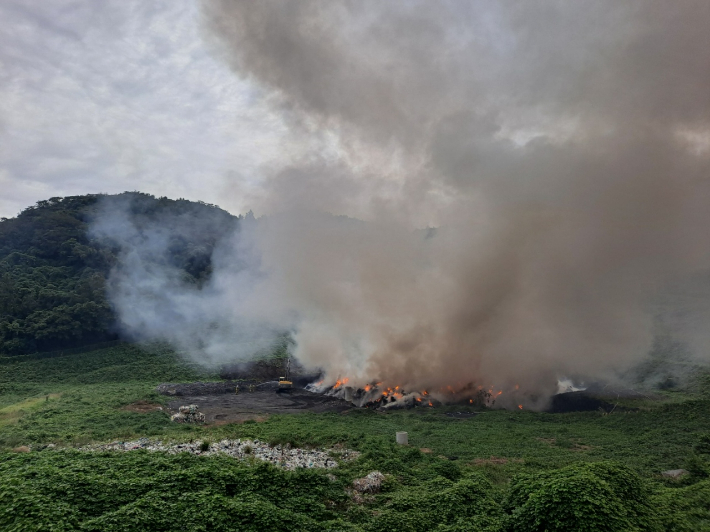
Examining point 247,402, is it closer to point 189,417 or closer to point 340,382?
point 189,417

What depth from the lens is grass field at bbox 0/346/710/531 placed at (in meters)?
10.7

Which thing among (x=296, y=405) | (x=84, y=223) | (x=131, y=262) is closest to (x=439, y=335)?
(x=296, y=405)

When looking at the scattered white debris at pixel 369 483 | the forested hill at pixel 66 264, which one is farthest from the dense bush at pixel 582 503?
the forested hill at pixel 66 264

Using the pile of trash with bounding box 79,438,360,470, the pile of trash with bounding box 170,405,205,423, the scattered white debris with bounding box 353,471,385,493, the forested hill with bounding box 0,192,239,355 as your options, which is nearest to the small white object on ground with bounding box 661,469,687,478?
the scattered white debris with bounding box 353,471,385,493

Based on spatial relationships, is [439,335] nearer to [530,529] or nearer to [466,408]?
[466,408]

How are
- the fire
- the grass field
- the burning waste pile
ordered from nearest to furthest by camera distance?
the grass field
the burning waste pile
the fire

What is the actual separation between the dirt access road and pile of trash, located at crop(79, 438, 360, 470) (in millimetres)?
9249

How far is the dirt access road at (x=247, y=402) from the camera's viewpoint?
32.6 metres

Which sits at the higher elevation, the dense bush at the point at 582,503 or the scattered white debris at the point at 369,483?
the dense bush at the point at 582,503

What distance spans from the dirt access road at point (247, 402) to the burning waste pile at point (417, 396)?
5.72ft

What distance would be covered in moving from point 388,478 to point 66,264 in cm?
7389

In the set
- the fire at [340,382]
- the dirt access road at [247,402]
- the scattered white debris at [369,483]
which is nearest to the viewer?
the scattered white debris at [369,483]

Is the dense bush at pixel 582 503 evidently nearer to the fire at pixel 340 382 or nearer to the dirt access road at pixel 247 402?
the dirt access road at pixel 247 402

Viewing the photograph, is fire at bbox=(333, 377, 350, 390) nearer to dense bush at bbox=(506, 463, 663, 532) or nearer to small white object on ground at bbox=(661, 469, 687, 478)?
small white object on ground at bbox=(661, 469, 687, 478)
